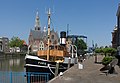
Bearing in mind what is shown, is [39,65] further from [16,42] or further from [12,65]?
[16,42]

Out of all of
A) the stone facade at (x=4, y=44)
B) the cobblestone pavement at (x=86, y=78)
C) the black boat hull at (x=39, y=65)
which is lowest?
the cobblestone pavement at (x=86, y=78)

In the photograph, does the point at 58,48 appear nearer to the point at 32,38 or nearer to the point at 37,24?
the point at 32,38

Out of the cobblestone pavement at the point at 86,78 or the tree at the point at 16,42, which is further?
the tree at the point at 16,42

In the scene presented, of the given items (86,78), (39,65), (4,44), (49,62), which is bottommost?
(86,78)

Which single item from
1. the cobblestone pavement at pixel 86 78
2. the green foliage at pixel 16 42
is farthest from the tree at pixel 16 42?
the cobblestone pavement at pixel 86 78

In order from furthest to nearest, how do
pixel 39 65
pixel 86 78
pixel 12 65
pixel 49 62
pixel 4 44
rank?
pixel 4 44
pixel 12 65
pixel 49 62
pixel 39 65
pixel 86 78

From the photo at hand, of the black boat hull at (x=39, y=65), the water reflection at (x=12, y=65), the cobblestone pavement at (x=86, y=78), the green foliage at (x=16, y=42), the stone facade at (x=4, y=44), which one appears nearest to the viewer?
the cobblestone pavement at (x=86, y=78)

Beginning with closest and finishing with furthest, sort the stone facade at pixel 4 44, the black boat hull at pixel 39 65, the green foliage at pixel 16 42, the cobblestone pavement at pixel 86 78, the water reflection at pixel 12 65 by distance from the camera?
1. the cobblestone pavement at pixel 86 78
2. the black boat hull at pixel 39 65
3. the water reflection at pixel 12 65
4. the stone facade at pixel 4 44
5. the green foliage at pixel 16 42

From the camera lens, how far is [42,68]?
72.0 ft

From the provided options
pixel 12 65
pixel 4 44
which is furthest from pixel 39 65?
pixel 4 44

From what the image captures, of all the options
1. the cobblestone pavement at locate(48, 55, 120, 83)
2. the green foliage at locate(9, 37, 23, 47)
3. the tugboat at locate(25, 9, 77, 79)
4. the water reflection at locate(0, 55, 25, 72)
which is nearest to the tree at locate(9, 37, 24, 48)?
the green foliage at locate(9, 37, 23, 47)

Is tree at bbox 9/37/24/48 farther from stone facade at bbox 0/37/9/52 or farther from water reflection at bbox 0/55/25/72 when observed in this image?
water reflection at bbox 0/55/25/72

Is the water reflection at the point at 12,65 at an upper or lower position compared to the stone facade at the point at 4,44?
lower

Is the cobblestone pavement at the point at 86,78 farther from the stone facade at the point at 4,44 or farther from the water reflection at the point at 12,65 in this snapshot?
the stone facade at the point at 4,44
